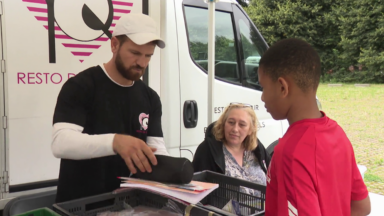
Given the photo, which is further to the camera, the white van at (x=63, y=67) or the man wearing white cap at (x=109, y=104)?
the white van at (x=63, y=67)

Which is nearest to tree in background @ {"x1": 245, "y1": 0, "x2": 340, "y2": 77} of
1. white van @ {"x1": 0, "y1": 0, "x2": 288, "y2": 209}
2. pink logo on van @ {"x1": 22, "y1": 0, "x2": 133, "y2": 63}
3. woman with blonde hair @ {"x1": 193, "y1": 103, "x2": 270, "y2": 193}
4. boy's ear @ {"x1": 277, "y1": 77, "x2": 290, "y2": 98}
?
white van @ {"x1": 0, "y1": 0, "x2": 288, "y2": 209}

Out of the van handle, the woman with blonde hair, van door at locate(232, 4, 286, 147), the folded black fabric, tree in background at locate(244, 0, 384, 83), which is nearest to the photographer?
the folded black fabric

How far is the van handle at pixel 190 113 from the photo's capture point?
3051 mm

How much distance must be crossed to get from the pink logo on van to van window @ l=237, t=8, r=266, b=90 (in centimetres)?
134

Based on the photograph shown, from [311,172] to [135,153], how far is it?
25.4 inches

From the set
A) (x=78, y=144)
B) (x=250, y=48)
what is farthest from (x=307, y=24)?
(x=78, y=144)

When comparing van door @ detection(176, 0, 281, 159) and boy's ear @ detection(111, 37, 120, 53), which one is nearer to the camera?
boy's ear @ detection(111, 37, 120, 53)

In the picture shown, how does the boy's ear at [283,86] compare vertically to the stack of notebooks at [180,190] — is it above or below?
above

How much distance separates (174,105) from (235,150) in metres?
0.62

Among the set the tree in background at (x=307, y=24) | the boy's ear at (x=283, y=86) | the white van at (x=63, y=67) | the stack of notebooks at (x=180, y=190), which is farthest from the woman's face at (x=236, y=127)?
the tree in background at (x=307, y=24)

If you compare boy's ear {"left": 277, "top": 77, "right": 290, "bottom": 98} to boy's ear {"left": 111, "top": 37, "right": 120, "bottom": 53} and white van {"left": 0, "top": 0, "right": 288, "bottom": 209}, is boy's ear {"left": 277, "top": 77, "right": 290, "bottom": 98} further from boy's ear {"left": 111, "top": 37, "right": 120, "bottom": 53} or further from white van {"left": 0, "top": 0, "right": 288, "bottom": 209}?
white van {"left": 0, "top": 0, "right": 288, "bottom": 209}

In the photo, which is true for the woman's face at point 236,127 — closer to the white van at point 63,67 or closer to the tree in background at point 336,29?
the white van at point 63,67

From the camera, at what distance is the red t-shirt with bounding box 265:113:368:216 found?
1.04 metres

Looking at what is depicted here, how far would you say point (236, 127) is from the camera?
285cm
